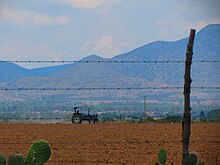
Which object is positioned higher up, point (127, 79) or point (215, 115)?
point (127, 79)

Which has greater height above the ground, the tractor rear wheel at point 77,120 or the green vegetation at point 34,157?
the tractor rear wheel at point 77,120

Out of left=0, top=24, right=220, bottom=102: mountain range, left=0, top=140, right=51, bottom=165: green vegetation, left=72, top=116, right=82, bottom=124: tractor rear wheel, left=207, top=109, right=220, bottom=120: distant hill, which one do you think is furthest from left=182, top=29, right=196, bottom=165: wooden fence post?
left=0, top=24, right=220, bottom=102: mountain range

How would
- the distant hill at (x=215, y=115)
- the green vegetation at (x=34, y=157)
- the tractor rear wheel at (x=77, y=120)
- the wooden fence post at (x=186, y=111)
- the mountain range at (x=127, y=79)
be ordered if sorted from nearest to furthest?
1. the wooden fence post at (x=186, y=111)
2. the green vegetation at (x=34, y=157)
3. the distant hill at (x=215, y=115)
4. the tractor rear wheel at (x=77, y=120)
5. the mountain range at (x=127, y=79)

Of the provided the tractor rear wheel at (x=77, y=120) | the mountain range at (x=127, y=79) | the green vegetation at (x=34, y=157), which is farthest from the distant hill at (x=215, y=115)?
the mountain range at (x=127, y=79)

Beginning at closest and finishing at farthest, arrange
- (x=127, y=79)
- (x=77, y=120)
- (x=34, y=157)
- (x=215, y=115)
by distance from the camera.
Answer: (x=34, y=157), (x=215, y=115), (x=77, y=120), (x=127, y=79)

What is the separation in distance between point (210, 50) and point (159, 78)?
35.9 feet

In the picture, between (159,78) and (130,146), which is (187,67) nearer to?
(130,146)

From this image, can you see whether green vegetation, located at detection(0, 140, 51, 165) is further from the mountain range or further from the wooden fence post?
the mountain range

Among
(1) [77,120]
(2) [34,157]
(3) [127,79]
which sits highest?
(3) [127,79]

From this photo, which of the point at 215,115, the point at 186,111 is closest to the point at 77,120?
the point at 215,115

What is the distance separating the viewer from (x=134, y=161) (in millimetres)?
15078

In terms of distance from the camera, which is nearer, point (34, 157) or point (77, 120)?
point (34, 157)

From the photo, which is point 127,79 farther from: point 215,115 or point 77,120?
point 215,115

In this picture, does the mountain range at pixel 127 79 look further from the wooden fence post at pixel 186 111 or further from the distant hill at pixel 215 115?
the wooden fence post at pixel 186 111
